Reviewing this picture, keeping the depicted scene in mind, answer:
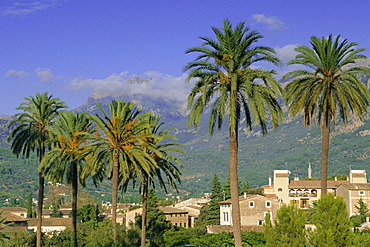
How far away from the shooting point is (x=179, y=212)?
5477 inches

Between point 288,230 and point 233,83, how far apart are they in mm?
8208

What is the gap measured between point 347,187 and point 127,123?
78.7 meters

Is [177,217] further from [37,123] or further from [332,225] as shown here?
[332,225]

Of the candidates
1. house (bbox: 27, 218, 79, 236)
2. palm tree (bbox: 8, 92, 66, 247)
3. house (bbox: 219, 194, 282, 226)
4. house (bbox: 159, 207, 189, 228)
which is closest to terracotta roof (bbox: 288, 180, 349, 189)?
house (bbox: 159, 207, 189, 228)

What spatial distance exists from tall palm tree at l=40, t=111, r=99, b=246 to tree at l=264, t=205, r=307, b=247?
1561 cm

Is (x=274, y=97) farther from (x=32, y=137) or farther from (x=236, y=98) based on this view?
(x=32, y=137)

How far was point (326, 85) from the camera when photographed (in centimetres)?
3247

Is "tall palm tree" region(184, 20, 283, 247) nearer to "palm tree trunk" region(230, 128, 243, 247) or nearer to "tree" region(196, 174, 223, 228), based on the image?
"palm tree trunk" region(230, 128, 243, 247)

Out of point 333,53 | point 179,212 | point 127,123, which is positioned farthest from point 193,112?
point 179,212

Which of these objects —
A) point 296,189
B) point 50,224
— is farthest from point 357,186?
point 50,224

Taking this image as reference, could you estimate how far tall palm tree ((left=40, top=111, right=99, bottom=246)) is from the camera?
39062mm

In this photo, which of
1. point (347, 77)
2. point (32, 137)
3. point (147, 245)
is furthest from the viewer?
point (147, 245)

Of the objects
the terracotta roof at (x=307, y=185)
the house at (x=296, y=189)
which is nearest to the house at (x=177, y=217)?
the house at (x=296, y=189)

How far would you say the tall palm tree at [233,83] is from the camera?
27969 mm
